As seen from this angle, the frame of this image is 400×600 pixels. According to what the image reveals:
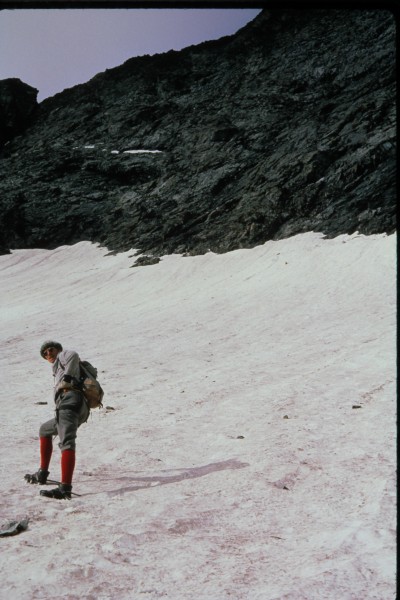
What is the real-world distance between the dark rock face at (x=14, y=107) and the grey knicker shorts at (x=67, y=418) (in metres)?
68.6

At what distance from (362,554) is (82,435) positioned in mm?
6374

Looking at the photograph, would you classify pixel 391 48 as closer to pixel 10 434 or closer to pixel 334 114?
pixel 334 114

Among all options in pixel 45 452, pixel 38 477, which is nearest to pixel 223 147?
pixel 45 452

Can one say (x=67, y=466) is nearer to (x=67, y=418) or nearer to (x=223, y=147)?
(x=67, y=418)

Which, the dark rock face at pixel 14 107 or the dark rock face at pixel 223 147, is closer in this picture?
the dark rock face at pixel 223 147

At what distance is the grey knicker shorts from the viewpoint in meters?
6.82

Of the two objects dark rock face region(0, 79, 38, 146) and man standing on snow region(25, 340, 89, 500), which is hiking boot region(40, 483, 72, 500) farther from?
dark rock face region(0, 79, 38, 146)

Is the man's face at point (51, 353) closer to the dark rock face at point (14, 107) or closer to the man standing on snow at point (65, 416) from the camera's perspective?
the man standing on snow at point (65, 416)

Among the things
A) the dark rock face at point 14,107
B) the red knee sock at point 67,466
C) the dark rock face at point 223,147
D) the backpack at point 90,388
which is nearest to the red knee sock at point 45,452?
the red knee sock at point 67,466

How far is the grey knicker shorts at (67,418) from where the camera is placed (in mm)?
6820

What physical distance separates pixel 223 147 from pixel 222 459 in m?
44.9

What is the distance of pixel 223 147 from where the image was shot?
48.9m

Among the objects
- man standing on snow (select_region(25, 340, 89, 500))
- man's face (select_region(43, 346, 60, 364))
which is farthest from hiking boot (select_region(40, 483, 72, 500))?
man's face (select_region(43, 346, 60, 364))

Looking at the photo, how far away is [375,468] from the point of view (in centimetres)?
625
